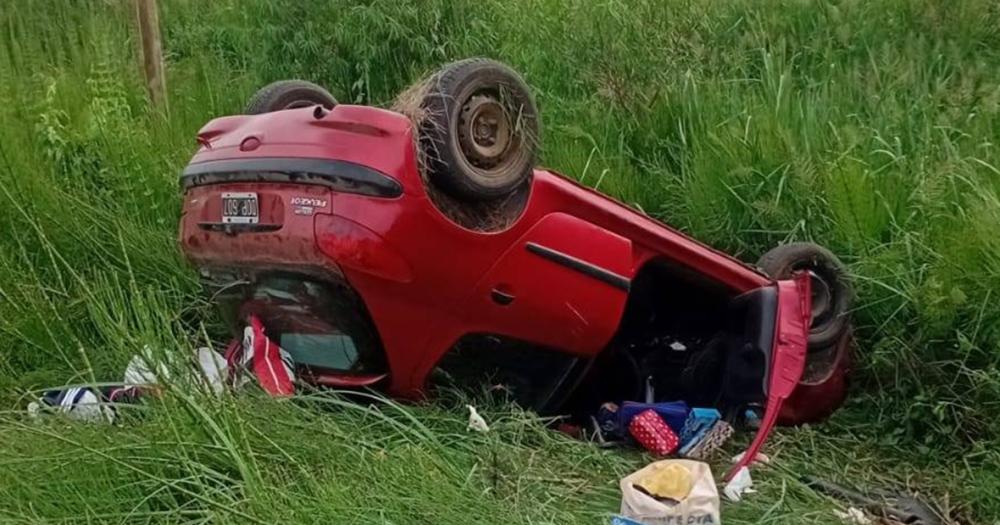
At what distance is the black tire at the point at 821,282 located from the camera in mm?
3955

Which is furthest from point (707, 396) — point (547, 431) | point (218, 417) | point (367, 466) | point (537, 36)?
point (537, 36)

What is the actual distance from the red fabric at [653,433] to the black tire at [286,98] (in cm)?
137

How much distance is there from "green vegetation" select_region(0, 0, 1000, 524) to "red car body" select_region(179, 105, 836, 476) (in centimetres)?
25

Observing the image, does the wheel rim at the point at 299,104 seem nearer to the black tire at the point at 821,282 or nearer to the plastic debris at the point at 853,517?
the black tire at the point at 821,282

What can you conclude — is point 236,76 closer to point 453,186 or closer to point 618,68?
point 618,68

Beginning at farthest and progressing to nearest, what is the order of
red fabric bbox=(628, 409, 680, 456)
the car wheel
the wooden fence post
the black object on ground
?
the wooden fence post, the car wheel, red fabric bbox=(628, 409, 680, 456), the black object on ground

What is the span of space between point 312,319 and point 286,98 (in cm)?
95

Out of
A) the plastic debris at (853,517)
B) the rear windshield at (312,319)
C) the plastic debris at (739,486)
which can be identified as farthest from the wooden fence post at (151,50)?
the plastic debris at (853,517)

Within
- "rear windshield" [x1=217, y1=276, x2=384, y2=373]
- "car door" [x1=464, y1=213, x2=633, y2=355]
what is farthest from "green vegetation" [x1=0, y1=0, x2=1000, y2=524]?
"car door" [x1=464, y1=213, x2=633, y2=355]

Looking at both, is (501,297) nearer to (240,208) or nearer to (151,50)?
(240,208)

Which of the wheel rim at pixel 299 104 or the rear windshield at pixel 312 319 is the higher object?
the wheel rim at pixel 299 104

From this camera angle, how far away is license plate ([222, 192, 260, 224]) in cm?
301

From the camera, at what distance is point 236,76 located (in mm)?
6680

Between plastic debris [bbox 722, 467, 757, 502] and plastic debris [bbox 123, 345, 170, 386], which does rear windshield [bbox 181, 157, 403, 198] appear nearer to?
plastic debris [bbox 123, 345, 170, 386]
